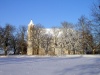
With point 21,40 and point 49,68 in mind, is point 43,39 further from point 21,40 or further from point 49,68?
point 49,68

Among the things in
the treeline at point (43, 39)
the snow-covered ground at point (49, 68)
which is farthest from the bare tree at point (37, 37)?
the snow-covered ground at point (49, 68)

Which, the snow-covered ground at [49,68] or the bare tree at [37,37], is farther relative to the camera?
the bare tree at [37,37]

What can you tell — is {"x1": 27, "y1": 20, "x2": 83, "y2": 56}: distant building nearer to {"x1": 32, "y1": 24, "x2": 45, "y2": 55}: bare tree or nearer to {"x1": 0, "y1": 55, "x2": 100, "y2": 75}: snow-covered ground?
{"x1": 32, "y1": 24, "x2": 45, "y2": 55}: bare tree

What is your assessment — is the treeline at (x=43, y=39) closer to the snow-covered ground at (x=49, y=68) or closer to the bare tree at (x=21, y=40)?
the bare tree at (x=21, y=40)

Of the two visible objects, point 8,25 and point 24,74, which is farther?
point 8,25

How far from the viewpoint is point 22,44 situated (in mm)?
83688

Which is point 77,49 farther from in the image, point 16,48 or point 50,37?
point 16,48

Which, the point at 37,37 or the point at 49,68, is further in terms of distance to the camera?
the point at 37,37

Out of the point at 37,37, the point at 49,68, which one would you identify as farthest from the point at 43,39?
the point at 49,68

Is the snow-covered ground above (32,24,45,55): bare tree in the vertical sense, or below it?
below

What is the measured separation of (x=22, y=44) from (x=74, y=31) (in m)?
19.9

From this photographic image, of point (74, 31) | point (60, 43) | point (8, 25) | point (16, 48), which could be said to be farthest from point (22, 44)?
point (74, 31)

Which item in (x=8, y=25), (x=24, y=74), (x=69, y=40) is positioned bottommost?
(x=24, y=74)

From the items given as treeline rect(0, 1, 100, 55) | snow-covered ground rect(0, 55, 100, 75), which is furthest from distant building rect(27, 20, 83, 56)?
snow-covered ground rect(0, 55, 100, 75)
